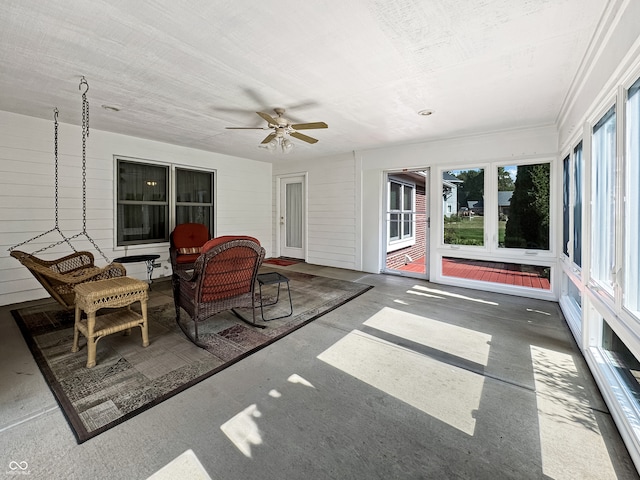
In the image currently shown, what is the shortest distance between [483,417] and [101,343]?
3331mm

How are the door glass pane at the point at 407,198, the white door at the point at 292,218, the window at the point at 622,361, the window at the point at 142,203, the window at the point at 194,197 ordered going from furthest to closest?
the white door at the point at 292,218
the door glass pane at the point at 407,198
the window at the point at 194,197
the window at the point at 142,203
the window at the point at 622,361

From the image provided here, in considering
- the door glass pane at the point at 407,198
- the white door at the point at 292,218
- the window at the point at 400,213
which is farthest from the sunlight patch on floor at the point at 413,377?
the white door at the point at 292,218

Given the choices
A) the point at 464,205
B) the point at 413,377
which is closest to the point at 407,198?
the point at 464,205

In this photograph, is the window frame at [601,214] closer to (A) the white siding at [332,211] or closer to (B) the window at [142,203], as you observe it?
(A) the white siding at [332,211]

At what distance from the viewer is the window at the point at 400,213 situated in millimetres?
6387

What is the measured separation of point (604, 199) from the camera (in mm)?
2381

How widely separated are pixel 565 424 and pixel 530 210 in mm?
3578

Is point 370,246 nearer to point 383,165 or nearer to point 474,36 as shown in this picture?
point 383,165

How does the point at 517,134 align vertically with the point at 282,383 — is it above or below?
above

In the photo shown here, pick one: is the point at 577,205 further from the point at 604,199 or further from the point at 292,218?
the point at 292,218

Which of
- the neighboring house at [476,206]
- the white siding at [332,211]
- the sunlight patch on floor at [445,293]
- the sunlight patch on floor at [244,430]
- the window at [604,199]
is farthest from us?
the white siding at [332,211]

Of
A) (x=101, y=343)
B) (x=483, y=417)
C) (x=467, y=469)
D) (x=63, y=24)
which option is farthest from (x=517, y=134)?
(x=101, y=343)

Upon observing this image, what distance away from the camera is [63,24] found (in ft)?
6.82

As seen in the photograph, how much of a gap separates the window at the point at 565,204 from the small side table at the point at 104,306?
501cm
